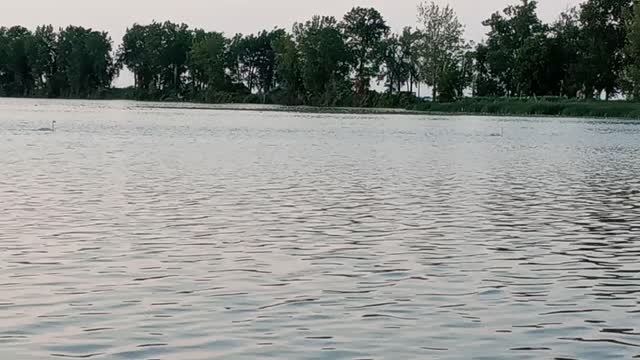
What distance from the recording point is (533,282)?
18.6 meters

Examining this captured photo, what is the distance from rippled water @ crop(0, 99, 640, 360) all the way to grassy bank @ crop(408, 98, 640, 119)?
95843 mm

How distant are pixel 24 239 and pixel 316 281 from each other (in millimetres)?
7152

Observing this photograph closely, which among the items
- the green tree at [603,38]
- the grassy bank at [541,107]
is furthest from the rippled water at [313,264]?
the green tree at [603,38]

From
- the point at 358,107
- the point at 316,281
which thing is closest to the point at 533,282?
the point at 316,281

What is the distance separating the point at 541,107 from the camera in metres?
144

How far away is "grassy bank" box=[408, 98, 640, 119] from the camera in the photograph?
136000 millimetres

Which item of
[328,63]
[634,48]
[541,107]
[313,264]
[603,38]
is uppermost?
[603,38]

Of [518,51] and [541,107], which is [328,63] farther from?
[541,107]

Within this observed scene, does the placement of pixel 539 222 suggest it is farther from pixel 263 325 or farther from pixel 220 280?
pixel 263 325

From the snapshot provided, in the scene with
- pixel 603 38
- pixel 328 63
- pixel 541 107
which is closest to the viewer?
pixel 541 107

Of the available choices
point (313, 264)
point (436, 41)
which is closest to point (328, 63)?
point (436, 41)

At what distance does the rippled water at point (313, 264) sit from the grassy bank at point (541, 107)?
95.8 m

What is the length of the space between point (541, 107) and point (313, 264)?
128 meters

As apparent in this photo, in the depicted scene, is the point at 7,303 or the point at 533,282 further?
the point at 533,282
